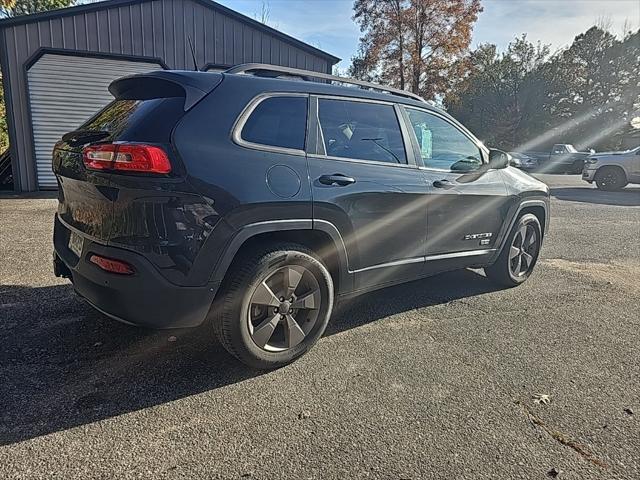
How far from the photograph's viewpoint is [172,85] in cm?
273

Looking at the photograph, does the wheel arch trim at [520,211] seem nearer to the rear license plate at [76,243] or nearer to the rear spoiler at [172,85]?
the rear spoiler at [172,85]

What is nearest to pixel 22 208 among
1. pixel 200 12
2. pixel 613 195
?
pixel 200 12

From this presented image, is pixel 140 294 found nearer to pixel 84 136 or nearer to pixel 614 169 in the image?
pixel 84 136

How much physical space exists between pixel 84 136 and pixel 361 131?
6.14ft

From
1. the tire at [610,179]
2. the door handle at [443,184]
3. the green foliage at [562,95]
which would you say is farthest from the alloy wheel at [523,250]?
the green foliage at [562,95]

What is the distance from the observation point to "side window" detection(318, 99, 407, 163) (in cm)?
318

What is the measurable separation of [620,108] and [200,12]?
41238 mm

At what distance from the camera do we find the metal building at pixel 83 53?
1000 centimetres

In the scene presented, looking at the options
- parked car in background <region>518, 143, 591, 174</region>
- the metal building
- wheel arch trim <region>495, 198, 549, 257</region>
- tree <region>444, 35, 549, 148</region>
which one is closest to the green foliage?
tree <region>444, 35, 549, 148</region>

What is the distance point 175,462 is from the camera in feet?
6.88

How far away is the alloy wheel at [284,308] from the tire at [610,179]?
16.1 metres

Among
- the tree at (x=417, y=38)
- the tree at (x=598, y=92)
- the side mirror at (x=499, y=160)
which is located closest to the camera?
the side mirror at (x=499, y=160)

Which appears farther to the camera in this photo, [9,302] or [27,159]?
[27,159]

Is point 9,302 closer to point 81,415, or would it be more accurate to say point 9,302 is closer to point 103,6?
point 81,415
